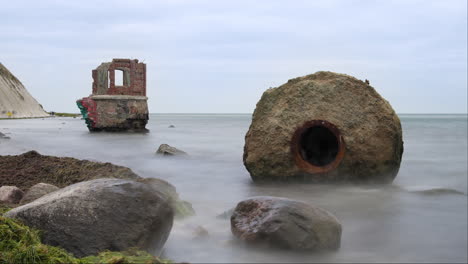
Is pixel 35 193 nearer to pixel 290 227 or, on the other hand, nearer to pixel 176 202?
pixel 176 202

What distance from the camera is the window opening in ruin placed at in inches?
268

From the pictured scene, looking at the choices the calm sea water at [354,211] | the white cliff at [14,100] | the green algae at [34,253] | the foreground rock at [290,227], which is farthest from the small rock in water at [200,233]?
the white cliff at [14,100]

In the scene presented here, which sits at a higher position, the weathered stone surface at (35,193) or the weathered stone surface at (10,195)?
the weathered stone surface at (35,193)

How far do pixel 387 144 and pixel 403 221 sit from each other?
4.88ft

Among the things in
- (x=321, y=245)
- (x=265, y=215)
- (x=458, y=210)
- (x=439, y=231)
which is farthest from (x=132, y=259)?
(x=458, y=210)

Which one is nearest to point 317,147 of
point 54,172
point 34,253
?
point 54,172

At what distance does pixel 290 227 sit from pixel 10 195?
10.4ft

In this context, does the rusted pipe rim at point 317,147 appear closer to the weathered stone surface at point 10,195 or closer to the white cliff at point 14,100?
the weathered stone surface at point 10,195

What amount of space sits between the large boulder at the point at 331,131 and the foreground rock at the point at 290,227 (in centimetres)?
246

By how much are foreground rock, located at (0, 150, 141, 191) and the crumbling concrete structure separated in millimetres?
11105

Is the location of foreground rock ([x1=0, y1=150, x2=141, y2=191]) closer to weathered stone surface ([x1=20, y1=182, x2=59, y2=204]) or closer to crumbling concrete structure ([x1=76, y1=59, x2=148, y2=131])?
weathered stone surface ([x1=20, y1=182, x2=59, y2=204])

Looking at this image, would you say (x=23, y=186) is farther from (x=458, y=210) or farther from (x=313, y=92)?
(x=458, y=210)

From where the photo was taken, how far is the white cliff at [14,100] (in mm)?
55688

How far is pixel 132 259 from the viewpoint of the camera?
2.84m
